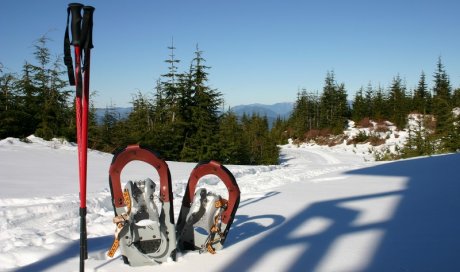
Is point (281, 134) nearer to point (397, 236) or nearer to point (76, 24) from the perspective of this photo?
point (397, 236)

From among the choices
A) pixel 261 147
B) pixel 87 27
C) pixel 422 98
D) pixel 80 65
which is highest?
pixel 422 98

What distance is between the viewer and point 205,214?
11.4 feet

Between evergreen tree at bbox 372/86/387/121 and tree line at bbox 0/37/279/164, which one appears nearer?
tree line at bbox 0/37/279/164

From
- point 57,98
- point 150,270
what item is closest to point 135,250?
point 150,270

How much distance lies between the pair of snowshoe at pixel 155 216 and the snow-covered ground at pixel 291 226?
0.44 ft

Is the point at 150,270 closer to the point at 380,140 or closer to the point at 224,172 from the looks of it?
the point at 224,172

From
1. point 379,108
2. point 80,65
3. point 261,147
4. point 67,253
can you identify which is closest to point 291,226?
point 67,253

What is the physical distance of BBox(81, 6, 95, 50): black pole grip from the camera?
9.51 feet

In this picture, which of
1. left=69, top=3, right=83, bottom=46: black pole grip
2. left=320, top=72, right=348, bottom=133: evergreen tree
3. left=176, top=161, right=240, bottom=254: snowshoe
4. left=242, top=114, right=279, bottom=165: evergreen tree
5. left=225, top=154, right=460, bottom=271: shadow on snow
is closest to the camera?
left=69, top=3, right=83, bottom=46: black pole grip

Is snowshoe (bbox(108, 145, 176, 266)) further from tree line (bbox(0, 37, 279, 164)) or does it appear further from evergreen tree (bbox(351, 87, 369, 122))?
evergreen tree (bbox(351, 87, 369, 122))

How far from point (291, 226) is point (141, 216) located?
2.08m

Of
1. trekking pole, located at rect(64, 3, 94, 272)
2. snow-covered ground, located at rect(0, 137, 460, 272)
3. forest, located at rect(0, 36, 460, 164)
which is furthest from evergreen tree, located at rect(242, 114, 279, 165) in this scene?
trekking pole, located at rect(64, 3, 94, 272)

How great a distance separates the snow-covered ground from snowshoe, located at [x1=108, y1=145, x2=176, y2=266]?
0.47 feet

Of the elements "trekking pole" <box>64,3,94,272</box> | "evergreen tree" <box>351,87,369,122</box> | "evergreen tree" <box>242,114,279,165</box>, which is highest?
"evergreen tree" <box>351,87,369,122</box>
